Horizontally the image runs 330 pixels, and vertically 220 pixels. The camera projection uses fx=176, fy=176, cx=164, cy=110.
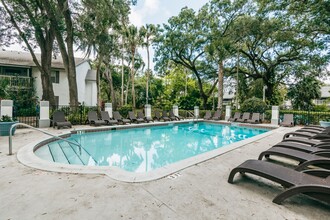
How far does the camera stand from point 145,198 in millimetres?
2654

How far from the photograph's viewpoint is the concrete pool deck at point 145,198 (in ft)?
7.48

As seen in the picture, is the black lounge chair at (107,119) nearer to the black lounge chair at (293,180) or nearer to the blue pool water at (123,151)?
the blue pool water at (123,151)

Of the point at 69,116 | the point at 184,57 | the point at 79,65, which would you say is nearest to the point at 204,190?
the point at 69,116

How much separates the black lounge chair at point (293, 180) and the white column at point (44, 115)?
10.3 meters

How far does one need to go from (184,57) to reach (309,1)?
11.2m

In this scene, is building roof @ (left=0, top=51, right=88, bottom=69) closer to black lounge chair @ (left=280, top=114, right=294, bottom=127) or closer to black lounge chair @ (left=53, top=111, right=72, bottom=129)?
black lounge chair @ (left=53, top=111, right=72, bottom=129)

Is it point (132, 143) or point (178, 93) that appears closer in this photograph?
point (132, 143)

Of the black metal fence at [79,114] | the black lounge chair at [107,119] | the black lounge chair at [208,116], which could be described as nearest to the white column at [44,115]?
the black metal fence at [79,114]

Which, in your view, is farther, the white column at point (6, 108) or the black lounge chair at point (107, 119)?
the black lounge chair at point (107, 119)

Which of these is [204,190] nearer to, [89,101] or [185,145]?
[185,145]

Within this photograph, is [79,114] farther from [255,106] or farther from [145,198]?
[255,106]

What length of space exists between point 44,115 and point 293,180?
11290mm

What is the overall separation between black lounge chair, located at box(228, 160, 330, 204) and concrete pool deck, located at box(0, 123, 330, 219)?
9.7 inches

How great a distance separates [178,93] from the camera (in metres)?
28.0
